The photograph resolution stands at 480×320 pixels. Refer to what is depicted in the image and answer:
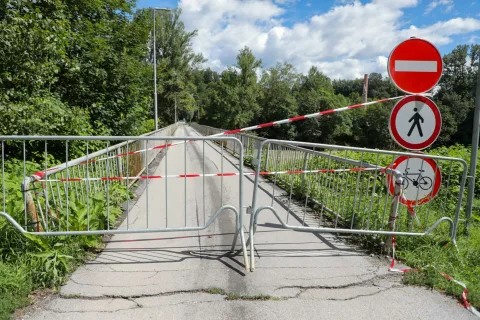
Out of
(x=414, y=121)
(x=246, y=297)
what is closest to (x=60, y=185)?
(x=246, y=297)

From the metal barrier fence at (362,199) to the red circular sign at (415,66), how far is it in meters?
0.87

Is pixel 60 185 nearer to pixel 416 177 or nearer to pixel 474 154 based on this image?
pixel 416 177

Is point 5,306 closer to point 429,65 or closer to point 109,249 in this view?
point 109,249

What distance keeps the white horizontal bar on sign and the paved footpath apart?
2391mm

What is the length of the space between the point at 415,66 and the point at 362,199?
208 centimetres

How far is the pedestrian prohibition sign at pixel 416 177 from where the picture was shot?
4418 millimetres

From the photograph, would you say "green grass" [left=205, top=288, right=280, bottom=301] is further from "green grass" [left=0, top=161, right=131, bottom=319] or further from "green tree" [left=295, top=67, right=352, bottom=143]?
"green tree" [left=295, top=67, right=352, bottom=143]

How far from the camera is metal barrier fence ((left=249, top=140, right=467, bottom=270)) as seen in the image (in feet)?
14.1

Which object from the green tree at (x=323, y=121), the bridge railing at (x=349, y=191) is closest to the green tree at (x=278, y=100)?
the green tree at (x=323, y=121)

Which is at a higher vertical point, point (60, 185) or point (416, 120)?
point (416, 120)

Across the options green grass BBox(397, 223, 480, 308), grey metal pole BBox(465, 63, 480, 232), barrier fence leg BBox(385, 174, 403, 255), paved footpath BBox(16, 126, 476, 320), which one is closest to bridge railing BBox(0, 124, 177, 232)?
paved footpath BBox(16, 126, 476, 320)

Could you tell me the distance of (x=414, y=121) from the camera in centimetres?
427


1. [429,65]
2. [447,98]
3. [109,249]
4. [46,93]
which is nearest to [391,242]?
[429,65]

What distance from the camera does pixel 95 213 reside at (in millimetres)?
4523
